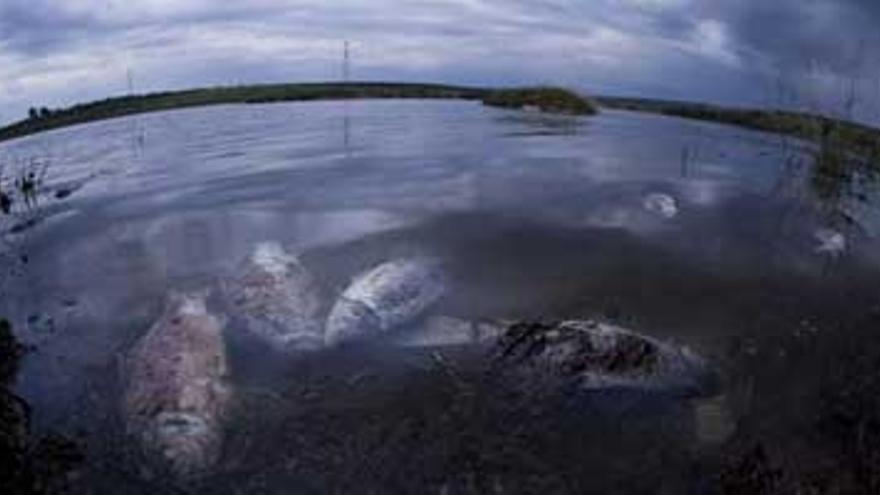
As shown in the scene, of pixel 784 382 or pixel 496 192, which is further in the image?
pixel 496 192

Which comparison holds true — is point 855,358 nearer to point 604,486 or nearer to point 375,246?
point 604,486

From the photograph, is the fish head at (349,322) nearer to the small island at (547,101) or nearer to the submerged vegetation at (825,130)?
the submerged vegetation at (825,130)

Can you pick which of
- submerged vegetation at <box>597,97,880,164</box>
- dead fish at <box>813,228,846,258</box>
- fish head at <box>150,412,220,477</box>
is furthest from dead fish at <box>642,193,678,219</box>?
fish head at <box>150,412,220,477</box>

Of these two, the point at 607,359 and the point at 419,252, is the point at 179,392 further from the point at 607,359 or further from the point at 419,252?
the point at 419,252

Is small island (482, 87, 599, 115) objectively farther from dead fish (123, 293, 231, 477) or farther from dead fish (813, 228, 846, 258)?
dead fish (123, 293, 231, 477)

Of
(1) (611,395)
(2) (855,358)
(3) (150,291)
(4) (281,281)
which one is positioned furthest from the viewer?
(3) (150,291)

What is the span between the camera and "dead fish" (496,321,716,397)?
9969 millimetres

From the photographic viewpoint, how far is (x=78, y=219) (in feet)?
59.6

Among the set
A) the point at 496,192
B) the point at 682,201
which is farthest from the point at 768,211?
the point at 496,192

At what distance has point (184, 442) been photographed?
902 cm

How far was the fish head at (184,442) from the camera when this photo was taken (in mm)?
8898

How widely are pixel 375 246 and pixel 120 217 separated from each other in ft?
18.9

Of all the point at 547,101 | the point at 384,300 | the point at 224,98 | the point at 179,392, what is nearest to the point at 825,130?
the point at 384,300

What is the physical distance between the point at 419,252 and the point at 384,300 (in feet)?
6.84
